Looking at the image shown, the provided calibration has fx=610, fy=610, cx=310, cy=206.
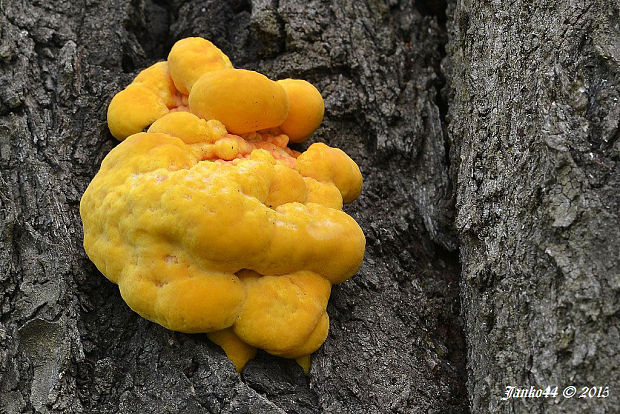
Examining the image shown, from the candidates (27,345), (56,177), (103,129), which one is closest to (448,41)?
(103,129)

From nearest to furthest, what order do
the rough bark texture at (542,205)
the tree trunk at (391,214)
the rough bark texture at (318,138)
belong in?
the rough bark texture at (542,205), the tree trunk at (391,214), the rough bark texture at (318,138)

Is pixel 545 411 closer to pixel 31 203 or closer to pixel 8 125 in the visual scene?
pixel 31 203

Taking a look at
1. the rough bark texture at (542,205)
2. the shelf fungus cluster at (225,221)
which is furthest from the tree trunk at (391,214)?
the shelf fungus cluster at (225,221)

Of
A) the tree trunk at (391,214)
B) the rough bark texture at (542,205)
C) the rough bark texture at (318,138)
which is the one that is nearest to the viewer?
the rough bark texture at (542,205)

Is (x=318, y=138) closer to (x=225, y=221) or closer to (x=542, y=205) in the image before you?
(x=225, y=221)

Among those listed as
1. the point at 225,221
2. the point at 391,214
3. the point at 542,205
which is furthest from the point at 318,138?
the point at 542,205

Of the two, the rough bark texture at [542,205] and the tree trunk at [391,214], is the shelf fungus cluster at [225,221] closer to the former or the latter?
the tree trunk at [391,214]

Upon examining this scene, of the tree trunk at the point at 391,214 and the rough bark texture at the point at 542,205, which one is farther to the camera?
the tree trunk at the point at 391,214
